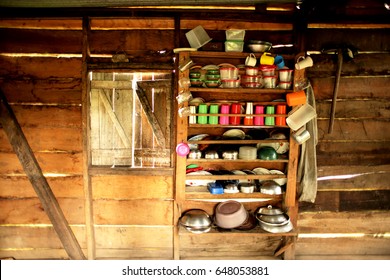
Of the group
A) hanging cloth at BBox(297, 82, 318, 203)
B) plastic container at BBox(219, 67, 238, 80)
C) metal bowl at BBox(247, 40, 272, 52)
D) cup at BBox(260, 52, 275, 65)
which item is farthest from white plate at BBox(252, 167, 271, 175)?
metal bowl at BBox(247, 40, 272, 52)

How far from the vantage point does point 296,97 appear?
3209 mm

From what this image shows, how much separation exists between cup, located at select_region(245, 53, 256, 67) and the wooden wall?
467 mm

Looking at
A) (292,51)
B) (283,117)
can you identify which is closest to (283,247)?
(283,117)

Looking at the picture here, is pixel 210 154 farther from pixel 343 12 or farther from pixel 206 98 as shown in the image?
pixel 343 12

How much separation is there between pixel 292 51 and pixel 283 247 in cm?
238

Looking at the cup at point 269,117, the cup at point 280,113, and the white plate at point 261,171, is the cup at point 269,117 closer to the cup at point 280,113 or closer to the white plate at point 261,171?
the cup at point 280,113

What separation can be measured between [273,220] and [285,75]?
1629mm

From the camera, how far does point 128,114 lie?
11.7ft

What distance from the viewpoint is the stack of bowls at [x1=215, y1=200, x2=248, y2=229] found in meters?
3.32

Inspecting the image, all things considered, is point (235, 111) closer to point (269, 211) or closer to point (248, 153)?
point (248, 153)

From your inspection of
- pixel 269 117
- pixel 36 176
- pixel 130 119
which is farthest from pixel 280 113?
pixel 36 176

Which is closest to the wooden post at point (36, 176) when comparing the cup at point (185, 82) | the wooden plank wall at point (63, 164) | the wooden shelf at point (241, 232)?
the wooden plank wall at point (63, 164)
